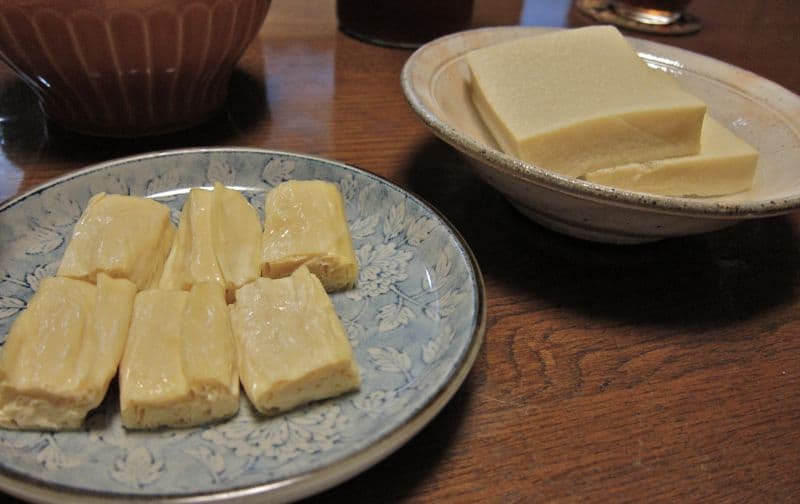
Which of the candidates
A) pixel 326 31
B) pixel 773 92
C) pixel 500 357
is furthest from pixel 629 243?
pixel 326 31

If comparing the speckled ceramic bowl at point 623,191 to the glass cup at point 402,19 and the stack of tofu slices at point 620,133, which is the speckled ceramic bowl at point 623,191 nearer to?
the stack of tofu slices at point 620,133

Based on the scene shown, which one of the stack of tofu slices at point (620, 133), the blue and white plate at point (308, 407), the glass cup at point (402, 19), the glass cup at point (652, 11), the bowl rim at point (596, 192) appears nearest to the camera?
the blue and white plate at point (308, 407)

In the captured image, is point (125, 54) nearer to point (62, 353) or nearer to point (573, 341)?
point (62, 353)

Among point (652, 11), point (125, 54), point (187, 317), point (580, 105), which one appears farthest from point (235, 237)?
point (652, 11)

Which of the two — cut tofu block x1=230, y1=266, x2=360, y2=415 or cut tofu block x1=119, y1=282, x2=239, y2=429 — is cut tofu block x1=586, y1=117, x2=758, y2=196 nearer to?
cut tofu block x1=230, y1=266, x2=360, y2=415

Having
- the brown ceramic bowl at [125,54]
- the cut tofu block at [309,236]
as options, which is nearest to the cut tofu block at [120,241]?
the cut tofu block at [309,236]

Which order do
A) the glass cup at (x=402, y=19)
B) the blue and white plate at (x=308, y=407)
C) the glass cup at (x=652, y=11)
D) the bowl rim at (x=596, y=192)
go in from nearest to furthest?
the blue and white plate at (x=308, y=407) → the bowl rim at (x=596, y=192) → the glass cup at (x=402, y=19) → the glass cup at (x=652, y=11)

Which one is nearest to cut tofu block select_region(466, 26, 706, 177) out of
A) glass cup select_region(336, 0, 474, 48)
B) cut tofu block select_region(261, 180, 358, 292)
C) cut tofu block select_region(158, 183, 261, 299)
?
cut tofu block select_region(261, 180, 358, 292)
